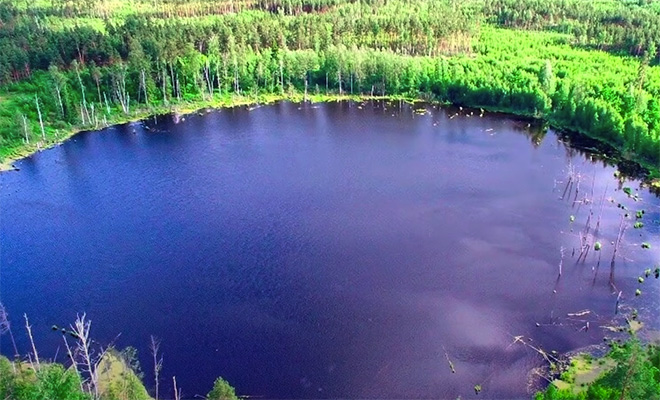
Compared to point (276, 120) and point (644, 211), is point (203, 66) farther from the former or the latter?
point (644, 211)

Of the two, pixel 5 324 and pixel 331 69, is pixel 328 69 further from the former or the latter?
pixel 5 324

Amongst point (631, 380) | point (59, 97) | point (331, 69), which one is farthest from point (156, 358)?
point (331, 69)

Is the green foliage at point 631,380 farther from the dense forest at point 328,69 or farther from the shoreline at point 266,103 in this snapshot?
the dense forest at point 328,69

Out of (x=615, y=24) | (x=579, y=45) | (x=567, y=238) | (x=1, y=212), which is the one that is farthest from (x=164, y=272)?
(x=615, y=24)

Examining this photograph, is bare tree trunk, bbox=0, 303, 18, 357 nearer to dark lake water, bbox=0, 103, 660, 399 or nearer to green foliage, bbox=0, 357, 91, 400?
dark lake water, bbox=0, 103, 660, 399

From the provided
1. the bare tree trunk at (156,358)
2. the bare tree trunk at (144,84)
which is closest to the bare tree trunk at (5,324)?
the bare tree trunk at (156,358)

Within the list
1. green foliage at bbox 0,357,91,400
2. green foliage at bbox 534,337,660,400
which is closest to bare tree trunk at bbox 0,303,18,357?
green foliage at bbox 0,357,91,400
